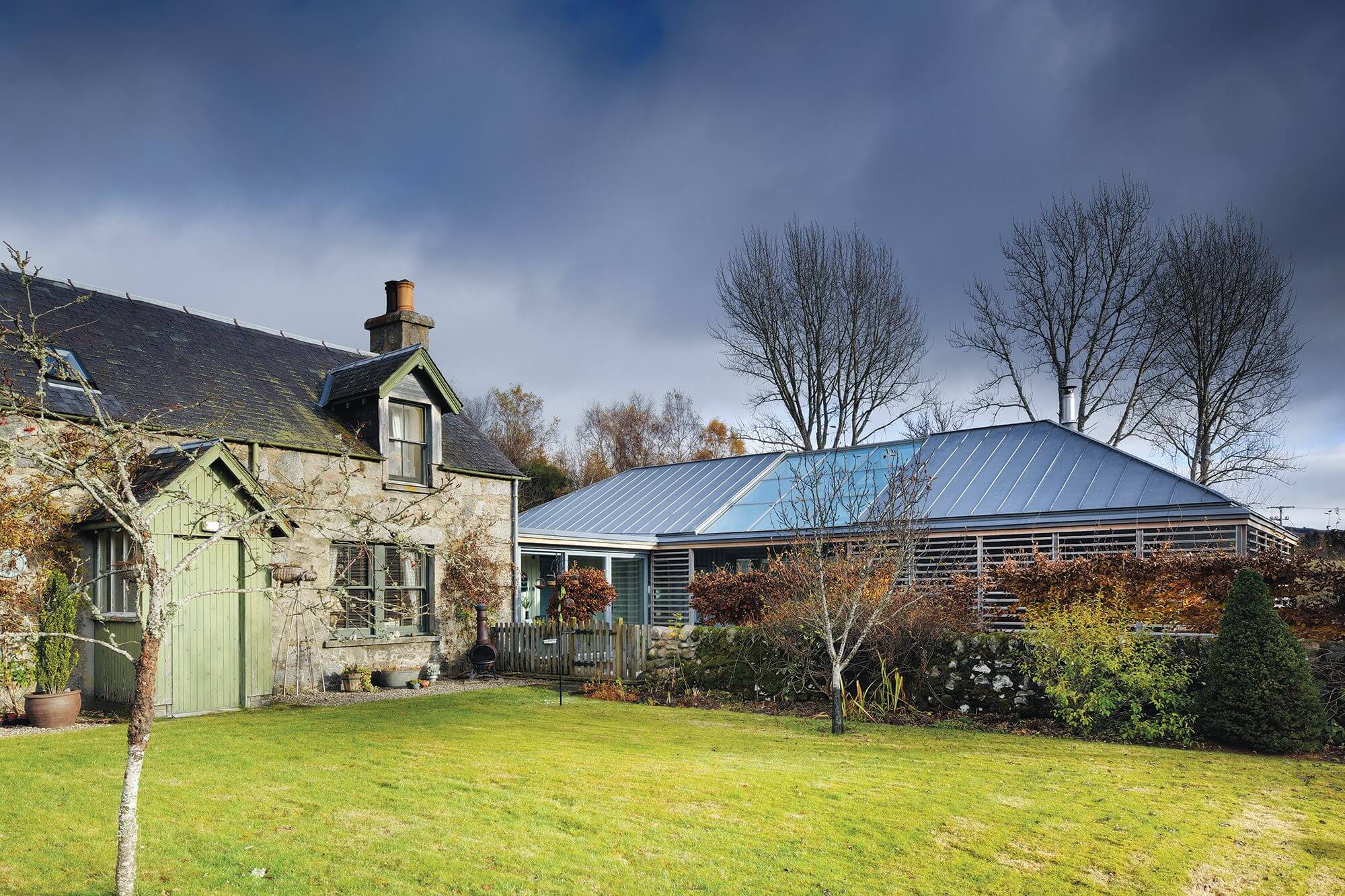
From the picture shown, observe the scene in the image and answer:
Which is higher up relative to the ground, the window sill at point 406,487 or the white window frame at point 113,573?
the window sill at point 406,487

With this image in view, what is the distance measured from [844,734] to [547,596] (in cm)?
1407

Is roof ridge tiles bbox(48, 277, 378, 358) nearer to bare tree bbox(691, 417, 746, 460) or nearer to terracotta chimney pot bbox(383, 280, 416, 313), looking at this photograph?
terracotta chimney pot bbox(383, 280, 416, 313)

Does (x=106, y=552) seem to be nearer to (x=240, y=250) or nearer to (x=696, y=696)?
(x=240, y=250)

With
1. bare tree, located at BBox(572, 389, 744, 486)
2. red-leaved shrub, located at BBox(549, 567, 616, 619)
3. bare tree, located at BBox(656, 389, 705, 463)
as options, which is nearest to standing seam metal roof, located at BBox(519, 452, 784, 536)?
red-leaved shrub, located at BBox(549, 567, 616, 619)

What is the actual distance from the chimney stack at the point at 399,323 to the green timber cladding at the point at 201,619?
21.9ft

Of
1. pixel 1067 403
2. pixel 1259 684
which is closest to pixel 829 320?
pixel 1067 403

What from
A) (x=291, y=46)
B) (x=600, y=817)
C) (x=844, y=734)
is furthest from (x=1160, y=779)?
(x=291, y=46)

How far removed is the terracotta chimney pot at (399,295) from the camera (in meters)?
19.1

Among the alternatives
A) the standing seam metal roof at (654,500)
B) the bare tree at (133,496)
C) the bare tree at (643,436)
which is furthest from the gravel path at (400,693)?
the bare tree at (643,436)

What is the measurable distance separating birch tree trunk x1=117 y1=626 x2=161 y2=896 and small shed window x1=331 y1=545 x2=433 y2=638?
35.0 ft

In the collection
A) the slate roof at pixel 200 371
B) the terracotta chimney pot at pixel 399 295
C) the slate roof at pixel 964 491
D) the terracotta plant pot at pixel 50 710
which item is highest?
the terracotta chimney pot at pixel 399 295

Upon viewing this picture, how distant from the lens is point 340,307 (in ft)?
110

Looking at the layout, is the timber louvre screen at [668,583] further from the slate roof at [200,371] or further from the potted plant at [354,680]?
the potted plant at [354,680]

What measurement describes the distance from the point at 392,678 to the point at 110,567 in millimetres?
5212
